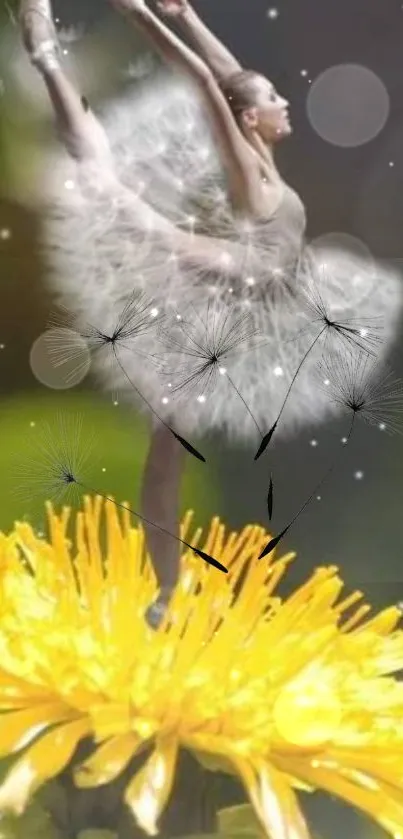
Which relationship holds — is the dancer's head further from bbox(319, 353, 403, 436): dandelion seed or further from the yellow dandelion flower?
the yellow dandelion flower

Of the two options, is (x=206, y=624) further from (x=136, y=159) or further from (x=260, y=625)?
(x=136, y=159)

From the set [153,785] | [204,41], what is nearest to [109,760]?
[153,785]

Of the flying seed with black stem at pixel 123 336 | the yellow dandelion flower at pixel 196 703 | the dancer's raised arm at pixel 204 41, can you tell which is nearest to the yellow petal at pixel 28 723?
the yellow dandelion flower at pixel 196 703

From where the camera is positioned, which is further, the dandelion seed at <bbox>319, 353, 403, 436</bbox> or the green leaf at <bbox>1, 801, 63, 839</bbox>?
the dandelion seed at <bbox>319, 353, 403, 436</bbox>

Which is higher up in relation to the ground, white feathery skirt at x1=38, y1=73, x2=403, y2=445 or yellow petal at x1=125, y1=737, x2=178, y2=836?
white feathery skirt at x1=38, y1=73, x2=403, y2=445

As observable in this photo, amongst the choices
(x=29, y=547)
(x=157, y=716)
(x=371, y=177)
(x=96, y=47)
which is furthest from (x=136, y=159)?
(x=157, y=716)

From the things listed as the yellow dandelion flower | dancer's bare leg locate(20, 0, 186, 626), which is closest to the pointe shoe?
dancer's bare leg locate(20, 0, 186, 626)
